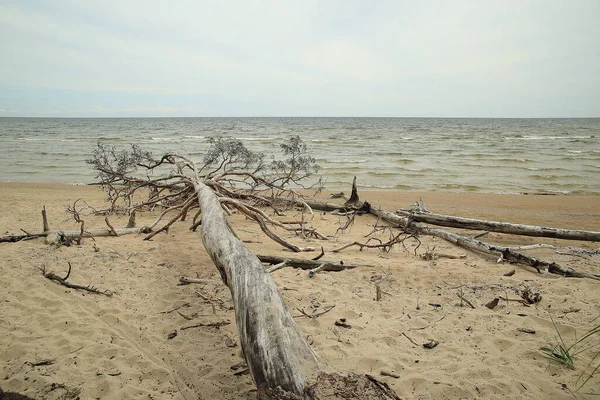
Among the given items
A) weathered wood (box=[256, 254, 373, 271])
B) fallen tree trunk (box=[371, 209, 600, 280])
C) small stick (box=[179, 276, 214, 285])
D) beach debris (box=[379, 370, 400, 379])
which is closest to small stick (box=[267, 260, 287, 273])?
weathered wood (box=[256, 254, 373, 271])

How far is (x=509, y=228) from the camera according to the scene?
18.6 feet

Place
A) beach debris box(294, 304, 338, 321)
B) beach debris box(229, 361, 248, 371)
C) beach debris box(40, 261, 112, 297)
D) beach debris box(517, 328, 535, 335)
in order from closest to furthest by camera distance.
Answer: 1. beach debris box(229, 361, 248, 371)
2. beach debris box(517, 328, 535, 335)
3. beach debris box(294, 304, 338, 321)
4. beach debris box(40, 261, 112, 297)

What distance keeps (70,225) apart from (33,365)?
4.72m

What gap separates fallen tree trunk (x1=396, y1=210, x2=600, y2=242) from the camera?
5348 millimetres

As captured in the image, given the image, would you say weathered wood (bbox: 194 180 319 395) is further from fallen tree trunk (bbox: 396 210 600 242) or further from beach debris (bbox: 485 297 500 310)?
fallen tree trunk (bbox: 396 210 600 242)

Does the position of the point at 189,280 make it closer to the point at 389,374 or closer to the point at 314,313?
the point at 314,313

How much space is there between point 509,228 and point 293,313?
427 cm

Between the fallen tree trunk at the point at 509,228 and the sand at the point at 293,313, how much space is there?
0.33m

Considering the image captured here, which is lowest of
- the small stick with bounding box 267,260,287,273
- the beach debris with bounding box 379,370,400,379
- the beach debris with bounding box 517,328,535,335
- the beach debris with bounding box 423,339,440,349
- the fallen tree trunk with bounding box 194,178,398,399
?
the beach debris with bounding box 379,370,400,379

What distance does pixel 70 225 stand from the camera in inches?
252

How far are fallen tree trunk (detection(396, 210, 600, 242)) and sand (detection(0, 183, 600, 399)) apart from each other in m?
0.33

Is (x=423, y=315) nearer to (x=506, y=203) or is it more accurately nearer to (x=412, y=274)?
(x=412, y=274)

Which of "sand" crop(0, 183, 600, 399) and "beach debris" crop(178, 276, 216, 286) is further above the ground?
"beach debris" crop(178, 276, 216, 286)

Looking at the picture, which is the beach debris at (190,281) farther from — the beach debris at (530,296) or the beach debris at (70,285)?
the beach debris at (530,296)
